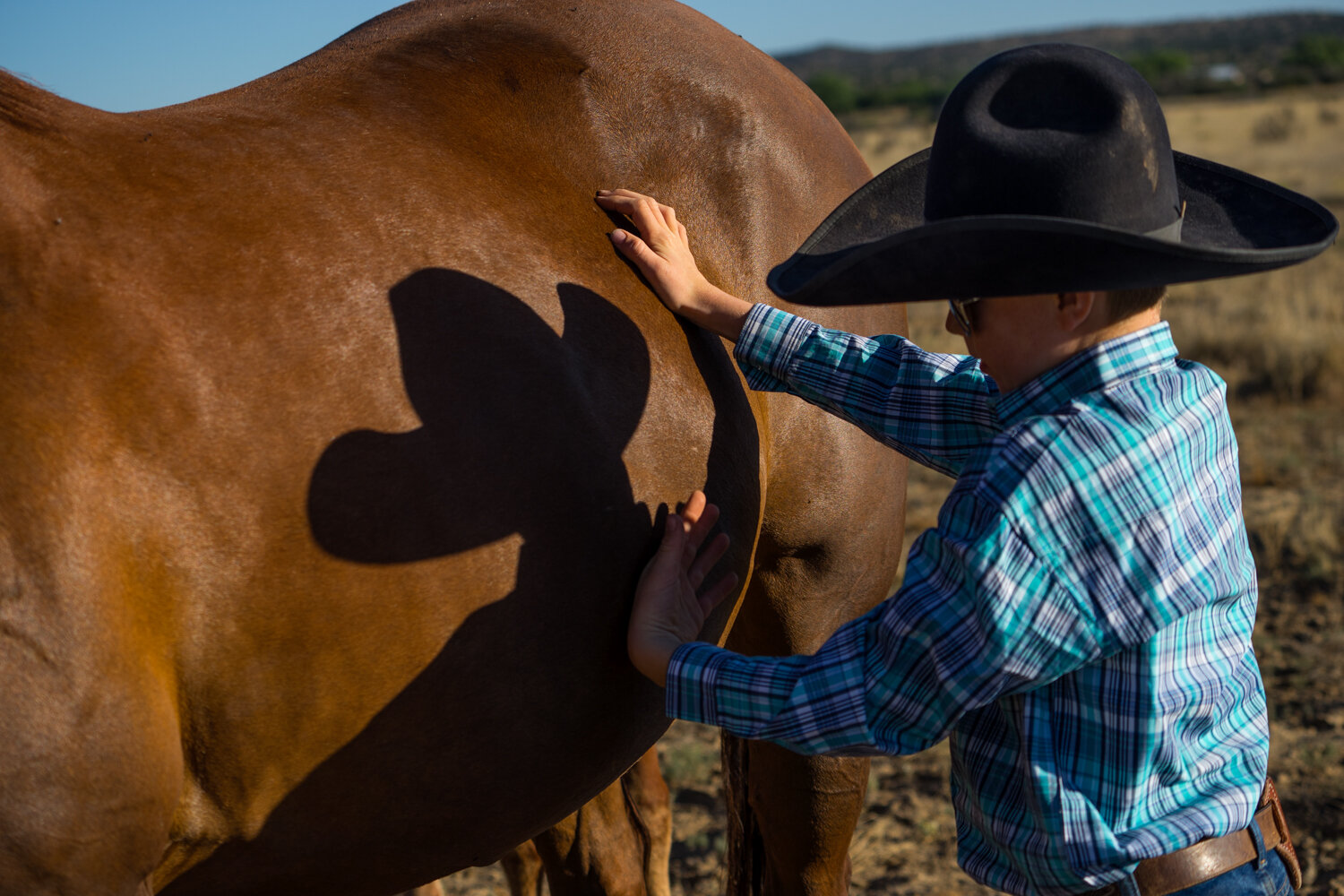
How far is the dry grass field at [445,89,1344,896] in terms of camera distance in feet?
10.5

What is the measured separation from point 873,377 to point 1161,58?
64.1 m

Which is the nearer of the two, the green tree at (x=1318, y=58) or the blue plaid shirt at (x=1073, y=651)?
the blue plaid shirt at (x=1073, y=651)

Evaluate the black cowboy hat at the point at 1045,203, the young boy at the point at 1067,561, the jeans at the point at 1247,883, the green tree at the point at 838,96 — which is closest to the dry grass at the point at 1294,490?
the jeans at the point at 1247,883

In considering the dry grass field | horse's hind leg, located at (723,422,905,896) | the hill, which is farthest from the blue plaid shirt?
the hill

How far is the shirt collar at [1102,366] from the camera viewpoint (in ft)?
4.42

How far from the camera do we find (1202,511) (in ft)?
4.34

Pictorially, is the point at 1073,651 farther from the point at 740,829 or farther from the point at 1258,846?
the point at 740,829

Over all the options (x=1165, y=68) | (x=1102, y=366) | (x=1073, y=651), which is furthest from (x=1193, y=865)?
(x=1165, y=68)

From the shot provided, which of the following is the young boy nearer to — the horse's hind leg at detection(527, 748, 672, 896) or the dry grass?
the horse's hind leg at detection(527, 748, 672, 896)

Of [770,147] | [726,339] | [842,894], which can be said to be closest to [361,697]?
[726,339]

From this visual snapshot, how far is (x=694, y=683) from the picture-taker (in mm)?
1461

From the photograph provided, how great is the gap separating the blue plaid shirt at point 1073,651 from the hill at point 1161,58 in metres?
40.1

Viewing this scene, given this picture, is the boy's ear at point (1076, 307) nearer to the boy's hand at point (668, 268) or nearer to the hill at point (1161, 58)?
the boy's hand at point (668, 268)

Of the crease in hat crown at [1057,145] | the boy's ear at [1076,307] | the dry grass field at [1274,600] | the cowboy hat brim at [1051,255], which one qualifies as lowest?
the dry grass field at [1274,600]
